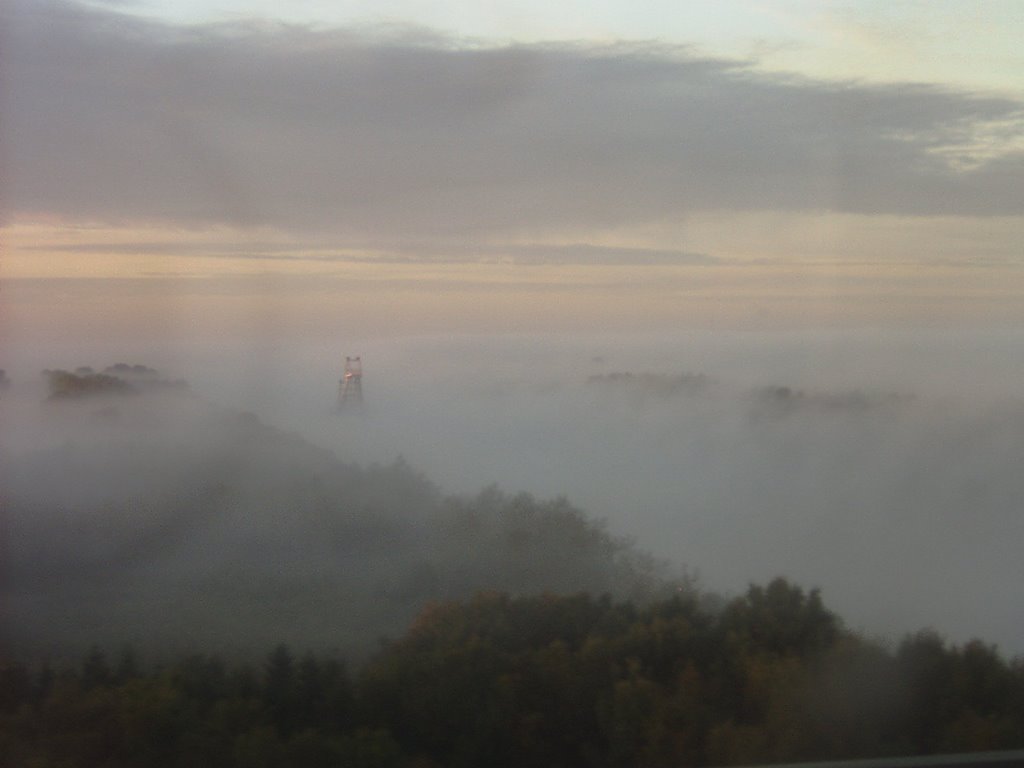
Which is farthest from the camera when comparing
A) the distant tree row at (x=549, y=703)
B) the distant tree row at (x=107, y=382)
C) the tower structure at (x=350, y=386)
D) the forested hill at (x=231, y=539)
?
the tower structure at (x=350, y=386)

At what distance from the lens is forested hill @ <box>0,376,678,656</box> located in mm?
9156

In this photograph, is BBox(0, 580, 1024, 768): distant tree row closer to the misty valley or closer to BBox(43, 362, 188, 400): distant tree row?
the misty valley

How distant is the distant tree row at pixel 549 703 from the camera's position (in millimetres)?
4422

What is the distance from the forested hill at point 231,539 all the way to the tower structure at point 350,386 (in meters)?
0.51

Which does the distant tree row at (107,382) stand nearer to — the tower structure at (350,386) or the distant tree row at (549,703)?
the tower structure at (350,386)

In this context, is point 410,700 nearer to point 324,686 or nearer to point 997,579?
point 324,686

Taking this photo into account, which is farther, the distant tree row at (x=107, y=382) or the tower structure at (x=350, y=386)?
Result: the tower structure at (x=350, y=386)

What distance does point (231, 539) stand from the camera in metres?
15.3

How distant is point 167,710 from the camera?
457 cm

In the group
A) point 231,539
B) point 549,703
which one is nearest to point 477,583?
point 231,539

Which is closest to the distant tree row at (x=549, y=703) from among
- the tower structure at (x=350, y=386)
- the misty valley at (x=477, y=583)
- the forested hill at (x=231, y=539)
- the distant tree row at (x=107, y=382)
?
the misty valley at (x=477, y=583)

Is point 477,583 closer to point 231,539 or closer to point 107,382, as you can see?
point 231,539

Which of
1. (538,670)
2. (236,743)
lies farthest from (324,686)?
(538,670)

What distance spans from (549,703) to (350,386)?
14.8 meters
